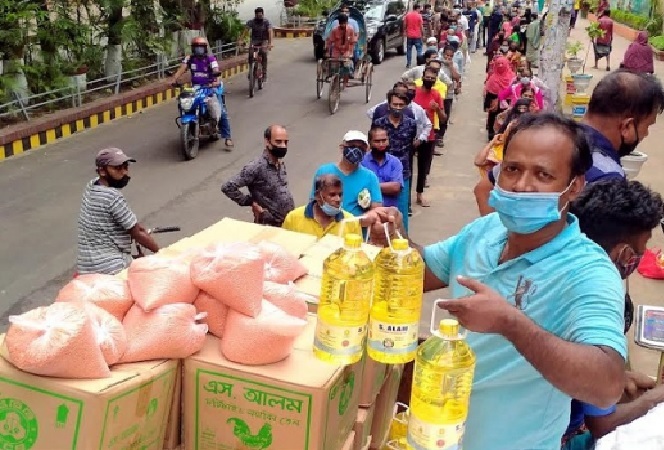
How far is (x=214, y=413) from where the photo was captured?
2.15 metres

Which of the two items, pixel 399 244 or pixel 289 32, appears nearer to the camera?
pixel 399 244

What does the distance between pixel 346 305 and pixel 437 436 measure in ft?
1.39

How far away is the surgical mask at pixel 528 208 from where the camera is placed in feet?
6.69

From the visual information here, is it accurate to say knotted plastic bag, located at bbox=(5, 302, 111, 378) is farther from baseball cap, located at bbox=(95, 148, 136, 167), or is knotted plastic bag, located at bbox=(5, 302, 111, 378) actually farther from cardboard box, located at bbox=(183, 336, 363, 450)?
baseball cap, located at bbox=(95, 148, 136, 167)

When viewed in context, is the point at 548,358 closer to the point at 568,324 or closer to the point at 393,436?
the point at 568,324

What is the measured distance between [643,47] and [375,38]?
744 centimetres

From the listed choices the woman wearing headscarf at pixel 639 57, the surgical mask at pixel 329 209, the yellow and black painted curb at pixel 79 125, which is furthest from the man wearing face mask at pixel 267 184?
the woman wearing headscarf at pixel 639 57

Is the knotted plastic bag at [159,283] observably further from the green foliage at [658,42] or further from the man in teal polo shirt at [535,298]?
the green foliage at [658,42]

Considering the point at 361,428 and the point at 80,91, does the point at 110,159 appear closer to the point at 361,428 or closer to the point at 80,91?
the point at 361,428

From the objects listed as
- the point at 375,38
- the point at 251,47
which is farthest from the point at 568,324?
the point at 375,38

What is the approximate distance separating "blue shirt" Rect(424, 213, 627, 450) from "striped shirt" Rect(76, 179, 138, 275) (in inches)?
99.3

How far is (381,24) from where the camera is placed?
19406mm

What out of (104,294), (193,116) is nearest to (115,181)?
(104,294)

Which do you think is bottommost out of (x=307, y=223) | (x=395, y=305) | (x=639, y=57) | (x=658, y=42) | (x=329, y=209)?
(x=307, y=223)
